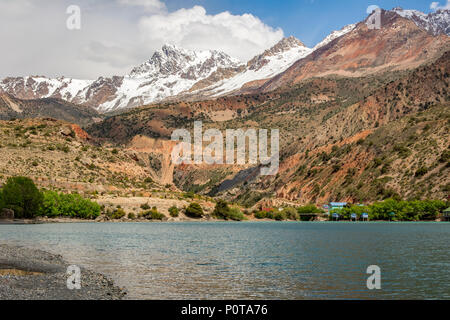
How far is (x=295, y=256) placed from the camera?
44688 millimetres

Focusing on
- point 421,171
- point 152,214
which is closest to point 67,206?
point 152,214

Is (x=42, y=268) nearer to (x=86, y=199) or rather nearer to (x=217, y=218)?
(x=86, y=199)

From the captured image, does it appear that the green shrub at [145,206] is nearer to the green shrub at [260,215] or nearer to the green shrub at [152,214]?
the green shrub at [152,214]

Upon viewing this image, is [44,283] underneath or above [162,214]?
above

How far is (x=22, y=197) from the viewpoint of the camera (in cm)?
9831

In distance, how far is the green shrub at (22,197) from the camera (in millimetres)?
96250

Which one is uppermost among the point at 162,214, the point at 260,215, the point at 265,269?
the point at 265,269

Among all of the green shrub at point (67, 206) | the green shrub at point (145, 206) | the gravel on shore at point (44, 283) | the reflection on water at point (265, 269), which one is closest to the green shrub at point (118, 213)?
the green shrub at point (67, 206)

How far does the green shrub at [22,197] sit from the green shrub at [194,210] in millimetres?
43435

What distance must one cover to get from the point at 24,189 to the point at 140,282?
3007 inches

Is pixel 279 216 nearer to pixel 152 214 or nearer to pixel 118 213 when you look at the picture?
pixel 152 214

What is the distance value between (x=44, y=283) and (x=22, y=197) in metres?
79.5

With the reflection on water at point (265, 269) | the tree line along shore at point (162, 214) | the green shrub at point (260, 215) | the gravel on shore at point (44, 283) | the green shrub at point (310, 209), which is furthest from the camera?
the green shrub at point (260, 215)

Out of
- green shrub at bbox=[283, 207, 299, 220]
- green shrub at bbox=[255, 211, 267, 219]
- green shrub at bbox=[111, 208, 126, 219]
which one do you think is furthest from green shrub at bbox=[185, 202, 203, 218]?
green shrub at bbox=[283, 207, 299, 220]
